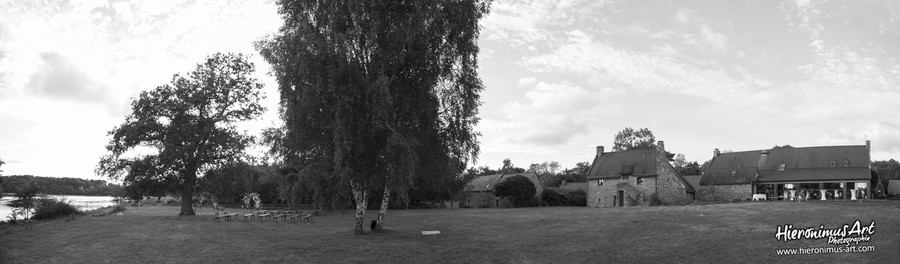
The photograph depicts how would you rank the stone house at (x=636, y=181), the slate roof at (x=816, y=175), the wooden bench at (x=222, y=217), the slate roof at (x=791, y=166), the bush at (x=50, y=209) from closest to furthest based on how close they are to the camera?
the wooden bench at (x=222, y=217)
the bush at (x=50, y=209)
the slate roof at (x=816, y=175)
the slate roof at (x=791, y=166)
the stone house at (x=636, y=181)

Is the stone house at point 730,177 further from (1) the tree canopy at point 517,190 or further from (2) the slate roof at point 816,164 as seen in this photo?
(1) the tree canopy at point 517,190

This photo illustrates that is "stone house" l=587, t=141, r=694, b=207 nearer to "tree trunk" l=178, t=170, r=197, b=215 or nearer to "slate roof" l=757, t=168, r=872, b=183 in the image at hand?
"slate roof" l=757, t=168, r=872, b=183

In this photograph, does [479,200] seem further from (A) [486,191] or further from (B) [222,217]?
(B) [222,217]

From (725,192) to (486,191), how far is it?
29547 millimetres

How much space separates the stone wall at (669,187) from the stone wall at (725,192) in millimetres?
1490

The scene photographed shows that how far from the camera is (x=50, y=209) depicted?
39344mm

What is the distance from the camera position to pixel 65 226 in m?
29.8

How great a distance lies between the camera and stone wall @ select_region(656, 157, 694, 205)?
180ft

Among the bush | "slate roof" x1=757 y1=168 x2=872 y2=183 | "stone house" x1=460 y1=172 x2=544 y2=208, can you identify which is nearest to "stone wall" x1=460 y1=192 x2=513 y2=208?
"stone house" x1=460 y1=172 x2=544 y2=208

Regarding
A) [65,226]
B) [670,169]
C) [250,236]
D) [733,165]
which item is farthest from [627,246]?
[733,165]

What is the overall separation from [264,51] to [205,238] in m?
9.42

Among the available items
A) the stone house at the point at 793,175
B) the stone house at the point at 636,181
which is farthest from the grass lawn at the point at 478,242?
the stone house at the point at 636,181

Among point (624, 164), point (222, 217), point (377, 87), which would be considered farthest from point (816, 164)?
point (222, 217)

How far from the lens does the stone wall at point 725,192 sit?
53.7 meters
